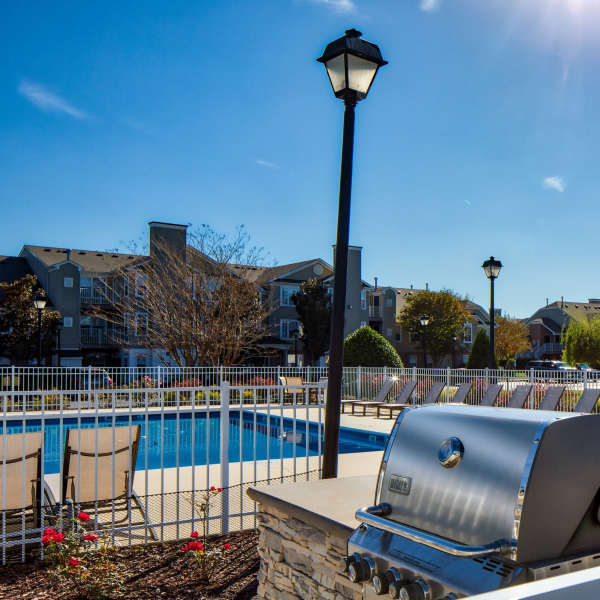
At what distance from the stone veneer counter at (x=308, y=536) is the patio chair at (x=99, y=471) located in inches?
93.0

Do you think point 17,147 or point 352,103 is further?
point 17,147

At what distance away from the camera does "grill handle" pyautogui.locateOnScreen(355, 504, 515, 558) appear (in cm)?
207

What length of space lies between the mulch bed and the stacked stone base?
2.68 feet

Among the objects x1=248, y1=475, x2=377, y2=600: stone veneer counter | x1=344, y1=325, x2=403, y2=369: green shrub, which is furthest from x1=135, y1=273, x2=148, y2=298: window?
x1=248, y1=475, x2=377, y2=600: stone veneer counter

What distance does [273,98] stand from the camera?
44.6 ft

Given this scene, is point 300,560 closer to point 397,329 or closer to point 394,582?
point 394,582

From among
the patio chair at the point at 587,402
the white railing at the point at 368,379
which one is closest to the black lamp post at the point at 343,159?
the white railing at the point at 368,379

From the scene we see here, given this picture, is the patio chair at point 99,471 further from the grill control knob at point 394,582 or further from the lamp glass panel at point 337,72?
the grill control knob at point 394,582

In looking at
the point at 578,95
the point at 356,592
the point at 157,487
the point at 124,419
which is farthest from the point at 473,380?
the point at 356,592

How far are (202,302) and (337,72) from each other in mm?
19601

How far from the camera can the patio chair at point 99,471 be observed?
232 inches

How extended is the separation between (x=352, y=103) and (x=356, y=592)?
13.6ft

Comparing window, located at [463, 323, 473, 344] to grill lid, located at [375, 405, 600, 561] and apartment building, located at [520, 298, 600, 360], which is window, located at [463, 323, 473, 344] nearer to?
apartment building, located at [520, 298, 600, 360]

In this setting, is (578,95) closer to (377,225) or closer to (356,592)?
(377,225)
